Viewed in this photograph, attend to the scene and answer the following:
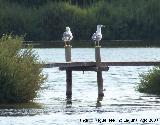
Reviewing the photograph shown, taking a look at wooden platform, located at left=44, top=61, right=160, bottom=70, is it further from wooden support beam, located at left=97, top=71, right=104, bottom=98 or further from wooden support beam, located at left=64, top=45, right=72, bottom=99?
wooden support beam, located at left=97, top=71, right=104, bottom=98

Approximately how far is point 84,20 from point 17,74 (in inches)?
2006

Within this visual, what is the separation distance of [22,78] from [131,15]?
51.2 meters

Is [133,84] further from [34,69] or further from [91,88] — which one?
[34,69]

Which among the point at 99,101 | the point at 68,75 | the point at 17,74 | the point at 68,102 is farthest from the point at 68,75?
the point at 17,74

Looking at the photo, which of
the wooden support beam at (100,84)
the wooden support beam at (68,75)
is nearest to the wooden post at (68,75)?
the wooden support beam at (68,75)

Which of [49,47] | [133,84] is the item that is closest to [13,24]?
[49,47]

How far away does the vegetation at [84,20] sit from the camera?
85750mm

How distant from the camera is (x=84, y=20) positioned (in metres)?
87.2

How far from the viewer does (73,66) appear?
40219mm

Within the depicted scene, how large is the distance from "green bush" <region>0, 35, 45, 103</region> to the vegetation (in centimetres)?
4667

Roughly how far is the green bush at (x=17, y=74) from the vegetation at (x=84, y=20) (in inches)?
1838

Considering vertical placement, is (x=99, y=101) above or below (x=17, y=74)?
below

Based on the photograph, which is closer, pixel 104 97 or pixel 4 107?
pixel 4 107

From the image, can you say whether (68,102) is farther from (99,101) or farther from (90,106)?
(90,106)
